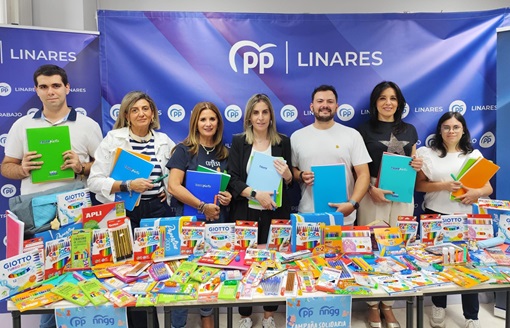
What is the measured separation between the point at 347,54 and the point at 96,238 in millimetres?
2638

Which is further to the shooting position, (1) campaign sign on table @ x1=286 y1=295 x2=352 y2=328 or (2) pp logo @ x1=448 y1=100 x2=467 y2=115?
(2) pp logo @ x1=448 y1=100 x2=467 y2=115

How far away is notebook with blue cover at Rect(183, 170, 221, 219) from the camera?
104 inches

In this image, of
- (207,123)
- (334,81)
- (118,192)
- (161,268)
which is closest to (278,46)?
(334,81)

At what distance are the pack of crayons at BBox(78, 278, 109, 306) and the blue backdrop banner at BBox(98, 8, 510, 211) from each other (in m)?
1.60

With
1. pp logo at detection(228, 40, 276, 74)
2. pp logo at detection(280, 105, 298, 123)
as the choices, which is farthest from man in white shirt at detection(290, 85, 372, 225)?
pp logo at detection(228, 40, 276, 74)

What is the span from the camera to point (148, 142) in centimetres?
273

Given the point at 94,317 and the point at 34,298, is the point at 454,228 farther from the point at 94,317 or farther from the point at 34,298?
the point at 34,298

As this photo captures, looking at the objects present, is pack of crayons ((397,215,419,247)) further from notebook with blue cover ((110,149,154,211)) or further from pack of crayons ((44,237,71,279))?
pack of crayons ((44,237,71,279))

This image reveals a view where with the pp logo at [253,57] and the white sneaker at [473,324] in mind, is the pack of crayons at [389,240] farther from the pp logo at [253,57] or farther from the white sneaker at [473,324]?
the pp logo at [253,57]

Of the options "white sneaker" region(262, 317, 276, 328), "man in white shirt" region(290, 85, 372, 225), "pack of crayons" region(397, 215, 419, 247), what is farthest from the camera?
"white sneaker" region(262, 317, 276, 328)

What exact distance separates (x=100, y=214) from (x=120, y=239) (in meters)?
0.20

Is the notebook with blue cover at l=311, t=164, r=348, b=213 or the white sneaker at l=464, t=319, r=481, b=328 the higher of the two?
the notebook with blue cover at l=311, t=164, r=348, b=213

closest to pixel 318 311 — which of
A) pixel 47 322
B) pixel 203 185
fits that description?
pixel 203 185

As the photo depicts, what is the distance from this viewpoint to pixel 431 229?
2.49 m
